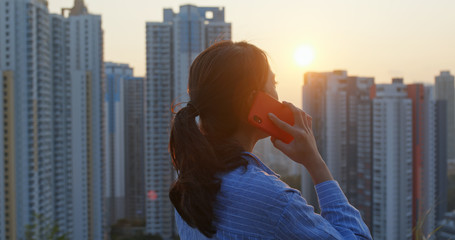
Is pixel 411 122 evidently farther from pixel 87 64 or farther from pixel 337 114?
pixel 87 64

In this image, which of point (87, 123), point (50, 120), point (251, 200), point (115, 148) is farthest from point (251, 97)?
point (115, 148)

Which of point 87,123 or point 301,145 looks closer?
point 301,145

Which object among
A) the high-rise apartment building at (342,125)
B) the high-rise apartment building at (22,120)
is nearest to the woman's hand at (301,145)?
the high-rise apartment building at (22,120)

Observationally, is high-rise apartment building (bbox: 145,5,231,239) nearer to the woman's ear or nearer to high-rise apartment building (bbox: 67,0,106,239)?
high-rise apartment building (bbox: 67,0,106,239)

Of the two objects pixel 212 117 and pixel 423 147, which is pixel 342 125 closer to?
pixel 423 147

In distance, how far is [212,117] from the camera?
786 millimetres

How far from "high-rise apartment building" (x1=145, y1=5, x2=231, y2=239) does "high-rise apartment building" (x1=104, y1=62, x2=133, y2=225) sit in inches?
225

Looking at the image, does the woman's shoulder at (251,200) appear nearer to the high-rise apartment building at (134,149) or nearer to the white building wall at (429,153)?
the white building wall at (429,153)

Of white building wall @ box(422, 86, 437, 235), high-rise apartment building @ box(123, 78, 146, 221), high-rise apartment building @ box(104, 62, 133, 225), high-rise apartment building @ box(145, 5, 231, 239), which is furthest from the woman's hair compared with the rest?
high-rise apartment building @ box(104, 62, 133, 225)

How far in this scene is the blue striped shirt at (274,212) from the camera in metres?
0.64

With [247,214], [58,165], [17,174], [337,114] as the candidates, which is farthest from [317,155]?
[337,114]

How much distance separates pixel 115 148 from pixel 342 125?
12261mm

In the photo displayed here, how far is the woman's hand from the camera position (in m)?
0.77

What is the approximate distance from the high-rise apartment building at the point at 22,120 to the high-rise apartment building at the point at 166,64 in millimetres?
4965
